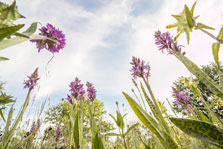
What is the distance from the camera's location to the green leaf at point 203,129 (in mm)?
399

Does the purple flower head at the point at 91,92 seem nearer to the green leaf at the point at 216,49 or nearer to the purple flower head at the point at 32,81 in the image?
the purple flower head at the point at 32,81

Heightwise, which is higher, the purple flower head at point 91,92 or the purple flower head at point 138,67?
the purple flower head at point 91,92

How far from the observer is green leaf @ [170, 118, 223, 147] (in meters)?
0.40

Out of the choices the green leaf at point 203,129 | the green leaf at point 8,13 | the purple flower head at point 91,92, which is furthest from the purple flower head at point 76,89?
the green leaf at point 203,129

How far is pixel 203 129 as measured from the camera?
410 millimetres

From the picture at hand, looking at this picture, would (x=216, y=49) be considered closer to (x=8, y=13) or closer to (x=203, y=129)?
(x=203, y=129)

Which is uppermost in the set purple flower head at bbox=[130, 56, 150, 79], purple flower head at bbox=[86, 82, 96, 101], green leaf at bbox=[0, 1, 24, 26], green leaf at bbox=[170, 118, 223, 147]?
purple flower head at bbox=[86, 82, 96, 101]

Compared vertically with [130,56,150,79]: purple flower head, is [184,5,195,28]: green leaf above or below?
below

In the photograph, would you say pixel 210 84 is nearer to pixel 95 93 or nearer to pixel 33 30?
pixel 33 30

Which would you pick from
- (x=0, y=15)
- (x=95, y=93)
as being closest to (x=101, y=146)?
(x=0, y=15)

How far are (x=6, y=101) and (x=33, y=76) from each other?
1927 millimetres

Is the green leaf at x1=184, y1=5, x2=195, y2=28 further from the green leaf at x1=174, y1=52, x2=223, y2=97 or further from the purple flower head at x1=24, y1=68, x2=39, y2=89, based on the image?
the purple flower head at x1=24, y1=68, x2=39, y2=89

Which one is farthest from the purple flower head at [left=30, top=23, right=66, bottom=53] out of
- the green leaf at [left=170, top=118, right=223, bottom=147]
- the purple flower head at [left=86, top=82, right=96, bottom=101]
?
the purple flower head at [left=86, top=82, right=96, bottom=101]

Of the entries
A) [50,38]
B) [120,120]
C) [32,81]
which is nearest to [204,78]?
[120,120]
